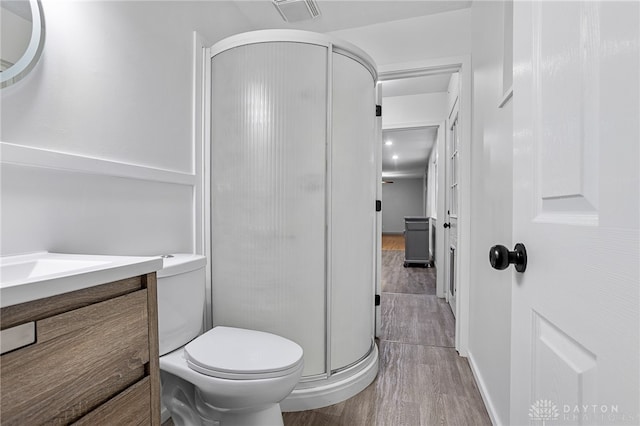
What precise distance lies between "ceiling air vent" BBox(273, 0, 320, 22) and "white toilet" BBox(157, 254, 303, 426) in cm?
172

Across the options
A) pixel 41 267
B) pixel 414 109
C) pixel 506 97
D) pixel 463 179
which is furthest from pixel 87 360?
pixel 414 109

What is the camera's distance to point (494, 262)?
28.1 inches

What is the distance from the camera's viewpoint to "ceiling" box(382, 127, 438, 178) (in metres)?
5.82

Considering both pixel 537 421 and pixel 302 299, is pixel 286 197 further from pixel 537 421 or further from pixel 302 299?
pixel 537 421

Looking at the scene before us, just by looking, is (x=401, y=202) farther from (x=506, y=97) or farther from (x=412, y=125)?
(x=506, y=97)

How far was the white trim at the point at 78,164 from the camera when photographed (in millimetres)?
967

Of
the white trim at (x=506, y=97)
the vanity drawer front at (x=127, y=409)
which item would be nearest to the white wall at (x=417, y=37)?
the white trim at (x=506, y=97)

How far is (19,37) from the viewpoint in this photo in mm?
998

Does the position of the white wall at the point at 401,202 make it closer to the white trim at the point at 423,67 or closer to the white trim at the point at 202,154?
the white trim at the point at 423,67

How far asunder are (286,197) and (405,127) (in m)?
2.87

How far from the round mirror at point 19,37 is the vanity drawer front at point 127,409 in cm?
94

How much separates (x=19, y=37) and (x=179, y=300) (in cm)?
103

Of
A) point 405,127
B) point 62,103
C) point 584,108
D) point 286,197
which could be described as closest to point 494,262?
point 584,108

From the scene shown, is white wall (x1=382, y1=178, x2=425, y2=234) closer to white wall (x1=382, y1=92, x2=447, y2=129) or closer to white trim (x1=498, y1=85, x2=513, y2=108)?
white wall (x1=382, y1=92, x2=447, y2=129)
